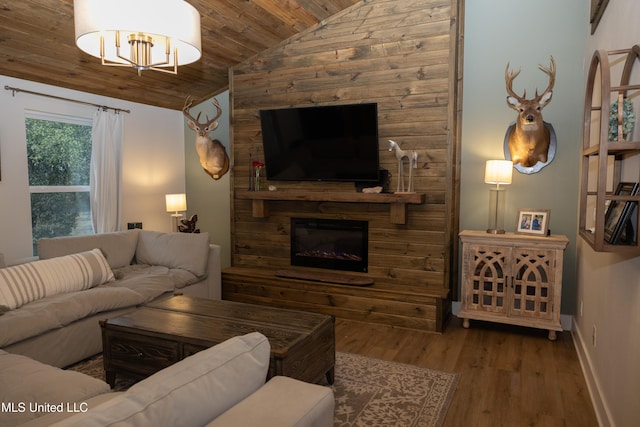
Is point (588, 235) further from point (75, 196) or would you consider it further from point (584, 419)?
point (75, 196)

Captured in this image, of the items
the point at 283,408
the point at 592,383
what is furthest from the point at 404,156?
the point at 283,408

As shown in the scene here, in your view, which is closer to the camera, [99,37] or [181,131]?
[99,37]

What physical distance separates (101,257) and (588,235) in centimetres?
366

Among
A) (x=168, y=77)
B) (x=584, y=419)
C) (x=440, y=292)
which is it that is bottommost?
(x=584, y=419)

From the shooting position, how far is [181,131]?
6043 mm

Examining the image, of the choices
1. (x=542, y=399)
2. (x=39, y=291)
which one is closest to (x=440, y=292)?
(x=542, y=399)

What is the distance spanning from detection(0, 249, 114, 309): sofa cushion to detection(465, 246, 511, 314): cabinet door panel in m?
3.21

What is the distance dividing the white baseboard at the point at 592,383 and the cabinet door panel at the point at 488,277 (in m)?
0.60

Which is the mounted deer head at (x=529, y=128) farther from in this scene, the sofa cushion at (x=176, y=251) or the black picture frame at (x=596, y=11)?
the sofa cushion at (x=176, y=251)

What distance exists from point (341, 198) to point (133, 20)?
8.84 feet

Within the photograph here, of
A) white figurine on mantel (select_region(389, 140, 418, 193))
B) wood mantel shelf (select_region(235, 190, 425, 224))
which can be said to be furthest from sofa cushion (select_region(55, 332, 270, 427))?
white figurine on mantel (select_region(389, 140, 418, 193))

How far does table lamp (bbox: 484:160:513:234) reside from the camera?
390 cm

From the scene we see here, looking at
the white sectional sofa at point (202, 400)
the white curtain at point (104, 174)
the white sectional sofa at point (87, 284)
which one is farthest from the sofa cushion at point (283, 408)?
the white curtain at point (104, 174)

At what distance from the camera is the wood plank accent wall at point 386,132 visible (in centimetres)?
411
